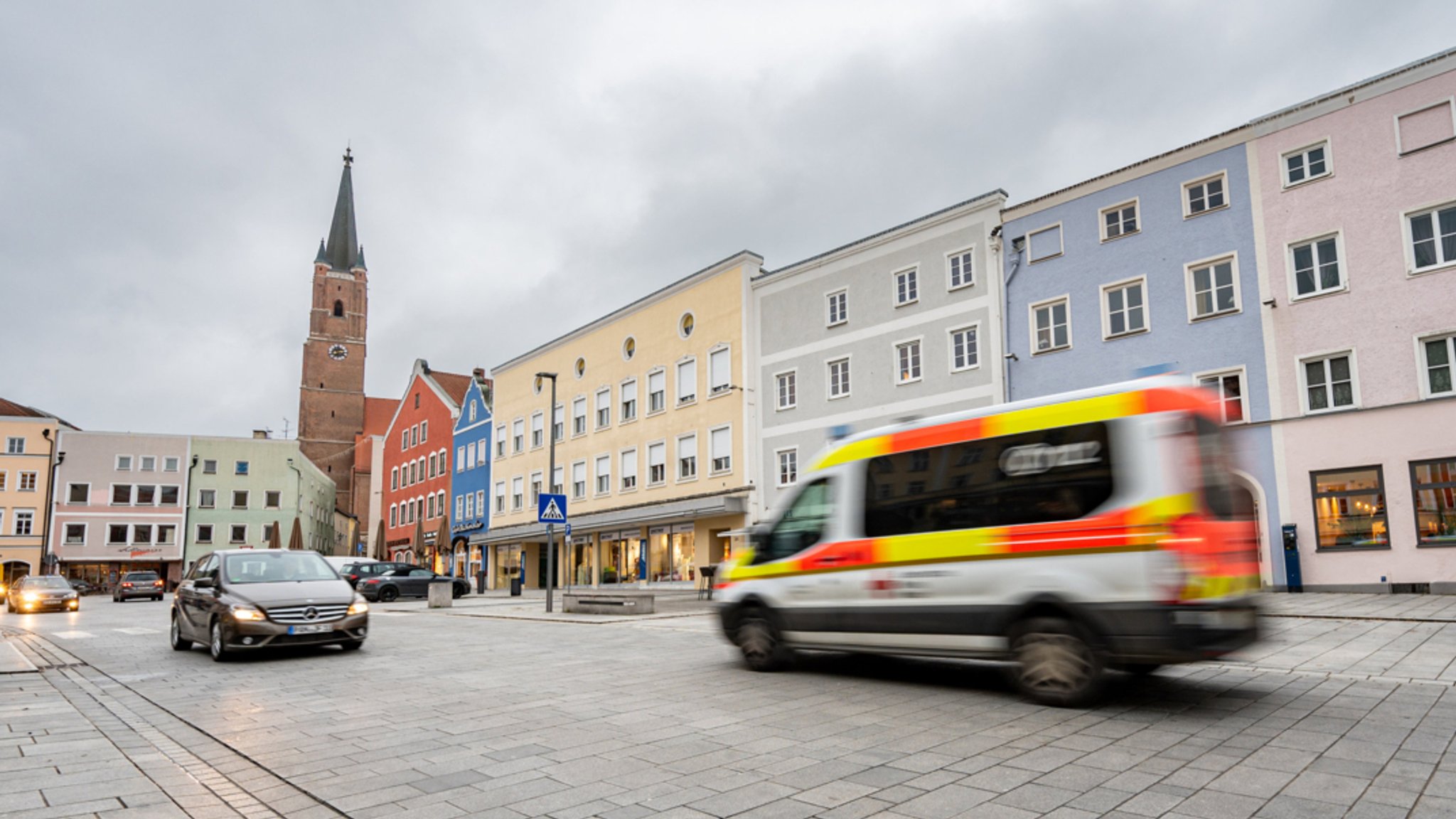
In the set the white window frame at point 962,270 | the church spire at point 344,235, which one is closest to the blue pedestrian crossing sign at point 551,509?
the white window frame at point 962,270

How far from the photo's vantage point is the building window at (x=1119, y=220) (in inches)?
999

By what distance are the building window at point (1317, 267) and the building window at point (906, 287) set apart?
35.3 feet

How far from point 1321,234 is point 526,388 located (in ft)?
125

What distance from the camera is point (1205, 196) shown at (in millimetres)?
24078

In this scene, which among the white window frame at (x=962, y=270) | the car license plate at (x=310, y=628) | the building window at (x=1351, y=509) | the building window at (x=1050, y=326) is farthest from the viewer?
the white window frame at (x=962, y=270)

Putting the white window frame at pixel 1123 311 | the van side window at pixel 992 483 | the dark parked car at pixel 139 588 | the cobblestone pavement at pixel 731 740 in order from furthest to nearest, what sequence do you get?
the dark parked car at pixel 139 588
the white window frame at pixel 1123 311
the van side window at pixel 992 483
the cobblestone pavement at pixel 731 740

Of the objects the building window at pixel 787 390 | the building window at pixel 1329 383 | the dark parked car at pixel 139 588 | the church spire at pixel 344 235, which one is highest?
the church spire at pixel 344 235

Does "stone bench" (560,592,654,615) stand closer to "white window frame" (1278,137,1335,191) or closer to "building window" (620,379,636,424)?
"white window frame" (1278,137,1335,191)

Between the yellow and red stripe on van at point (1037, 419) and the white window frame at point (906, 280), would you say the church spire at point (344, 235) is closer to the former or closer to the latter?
the white window frame at point (906, 280)

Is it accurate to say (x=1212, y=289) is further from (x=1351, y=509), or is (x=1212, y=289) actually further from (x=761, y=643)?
(x=761, y=643)

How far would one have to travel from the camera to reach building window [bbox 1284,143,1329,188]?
872 inches

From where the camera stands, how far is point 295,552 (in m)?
14.0

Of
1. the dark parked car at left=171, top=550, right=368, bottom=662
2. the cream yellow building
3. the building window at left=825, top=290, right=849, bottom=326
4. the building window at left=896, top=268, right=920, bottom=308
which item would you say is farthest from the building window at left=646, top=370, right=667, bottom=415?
the dark parked car at left=171, top=550, right=368, bottom=662

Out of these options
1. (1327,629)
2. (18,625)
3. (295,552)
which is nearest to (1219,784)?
(1327,629)
